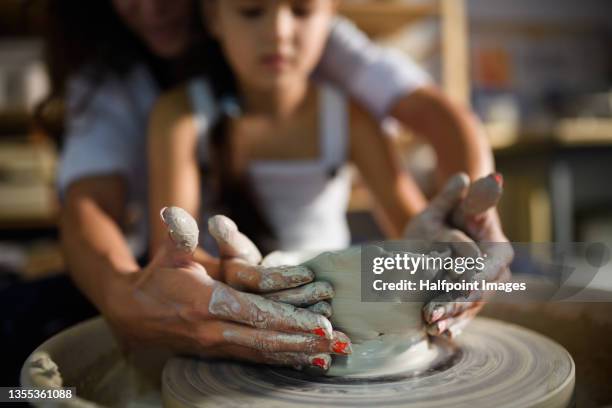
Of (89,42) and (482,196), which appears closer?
(482,196)

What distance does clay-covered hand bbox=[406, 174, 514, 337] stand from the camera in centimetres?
56

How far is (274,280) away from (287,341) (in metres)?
0.06

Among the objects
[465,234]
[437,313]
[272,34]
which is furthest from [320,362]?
[272,34]

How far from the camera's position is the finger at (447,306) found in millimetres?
542

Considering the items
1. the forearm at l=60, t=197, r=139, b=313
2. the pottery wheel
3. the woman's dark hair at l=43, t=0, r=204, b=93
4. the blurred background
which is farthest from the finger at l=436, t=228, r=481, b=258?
the blurred background

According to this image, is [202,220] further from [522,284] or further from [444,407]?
[444,407]

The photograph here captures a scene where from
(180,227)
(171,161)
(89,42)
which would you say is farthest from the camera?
(89,42)

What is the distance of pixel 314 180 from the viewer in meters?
1.12

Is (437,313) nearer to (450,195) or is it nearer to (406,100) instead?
(450,195)

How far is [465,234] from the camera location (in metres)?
0.65

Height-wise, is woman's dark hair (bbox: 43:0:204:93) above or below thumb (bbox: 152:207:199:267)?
above

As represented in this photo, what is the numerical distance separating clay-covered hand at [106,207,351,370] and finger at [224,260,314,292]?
0.5 inches

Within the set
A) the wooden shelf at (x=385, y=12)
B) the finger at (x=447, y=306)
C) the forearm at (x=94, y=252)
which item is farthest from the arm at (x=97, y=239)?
the wooden shelf at (x=385, y=12)

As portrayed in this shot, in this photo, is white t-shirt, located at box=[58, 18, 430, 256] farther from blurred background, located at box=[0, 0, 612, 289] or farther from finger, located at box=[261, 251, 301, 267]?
finger, located at box=[261, 251, 301, 267]
